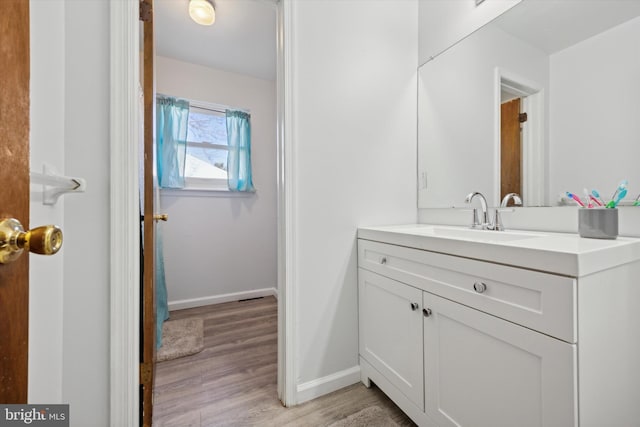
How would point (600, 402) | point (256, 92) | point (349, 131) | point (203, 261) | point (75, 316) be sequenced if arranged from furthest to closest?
1. point (256, 92)
2. point (203, 261)
3. point (349, 131)
4. point (75, 316)
5. point (600, 402)

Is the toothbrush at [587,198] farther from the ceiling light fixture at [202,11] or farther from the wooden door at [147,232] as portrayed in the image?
the ceiling light fixture at [202,11]

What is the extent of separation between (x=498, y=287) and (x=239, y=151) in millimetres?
2573

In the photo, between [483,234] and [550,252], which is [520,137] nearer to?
[483,234]

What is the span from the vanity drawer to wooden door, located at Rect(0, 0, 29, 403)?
1055 millimetres

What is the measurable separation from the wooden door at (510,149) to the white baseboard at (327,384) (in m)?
1.27

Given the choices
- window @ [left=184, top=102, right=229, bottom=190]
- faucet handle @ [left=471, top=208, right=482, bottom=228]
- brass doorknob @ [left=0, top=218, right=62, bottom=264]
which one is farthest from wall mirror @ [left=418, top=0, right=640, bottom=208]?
window @ [left=184, top=102, right=229, bottom=190]

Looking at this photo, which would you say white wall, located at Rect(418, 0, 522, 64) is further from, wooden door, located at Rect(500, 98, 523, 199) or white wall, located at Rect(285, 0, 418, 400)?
wooden door, located at Rect(500, 98, 523, 199)

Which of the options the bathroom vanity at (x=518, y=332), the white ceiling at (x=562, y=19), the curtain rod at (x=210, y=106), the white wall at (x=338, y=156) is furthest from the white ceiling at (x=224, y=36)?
the bathroom vanity at (x=518, y=332)

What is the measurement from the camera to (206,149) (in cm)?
273

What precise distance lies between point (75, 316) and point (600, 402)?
1632 mm

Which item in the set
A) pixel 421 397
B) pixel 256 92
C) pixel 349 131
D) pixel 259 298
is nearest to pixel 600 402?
pixel 421 397

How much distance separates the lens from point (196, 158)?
2684 mm

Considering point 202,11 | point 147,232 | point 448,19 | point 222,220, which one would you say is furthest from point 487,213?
point 222,220

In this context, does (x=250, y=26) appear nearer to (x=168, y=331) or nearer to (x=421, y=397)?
(x=168, y=331)
